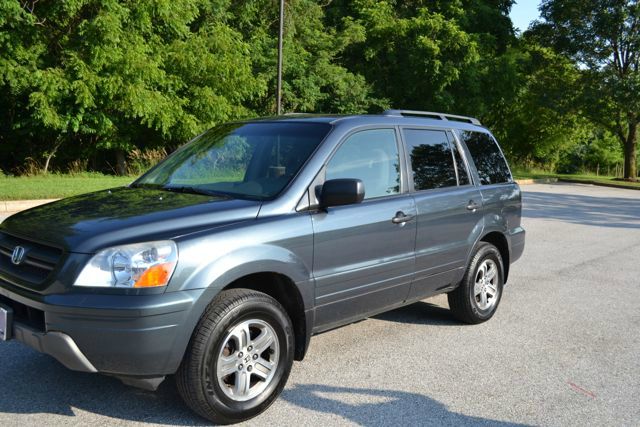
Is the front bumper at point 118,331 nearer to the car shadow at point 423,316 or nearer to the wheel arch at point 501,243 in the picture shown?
the car shadow at point 423,316

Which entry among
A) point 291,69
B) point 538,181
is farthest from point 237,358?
point 538,181

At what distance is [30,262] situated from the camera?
3.43 meters

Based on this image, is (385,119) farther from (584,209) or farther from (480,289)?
(584,209)

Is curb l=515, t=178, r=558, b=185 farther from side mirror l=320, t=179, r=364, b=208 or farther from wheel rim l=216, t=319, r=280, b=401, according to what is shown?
wheel rim l=216, t=319, r=280, b=401

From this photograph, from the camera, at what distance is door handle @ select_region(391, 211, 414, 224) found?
4.50 m

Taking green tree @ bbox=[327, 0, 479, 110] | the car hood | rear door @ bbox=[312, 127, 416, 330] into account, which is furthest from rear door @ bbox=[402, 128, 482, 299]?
green tree @ bbox=[327, 0, 479, 110]

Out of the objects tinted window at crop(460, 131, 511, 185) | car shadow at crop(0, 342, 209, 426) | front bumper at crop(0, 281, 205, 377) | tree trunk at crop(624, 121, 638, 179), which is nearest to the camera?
front bumper at crop(0, 281, 205, 377)

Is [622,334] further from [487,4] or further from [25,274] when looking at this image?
[487,4]

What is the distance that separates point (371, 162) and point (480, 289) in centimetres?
186

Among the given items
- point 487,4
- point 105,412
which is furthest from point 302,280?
point 487,4

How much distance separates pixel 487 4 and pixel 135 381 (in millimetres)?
37631

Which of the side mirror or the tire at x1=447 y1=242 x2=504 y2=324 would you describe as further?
the tire at x1=447 y1=242 x2=504 y2=324

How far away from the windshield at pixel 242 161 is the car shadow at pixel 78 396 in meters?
1.36

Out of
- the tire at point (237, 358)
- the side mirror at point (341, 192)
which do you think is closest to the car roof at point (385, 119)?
the side mirror at point (341, 192)
